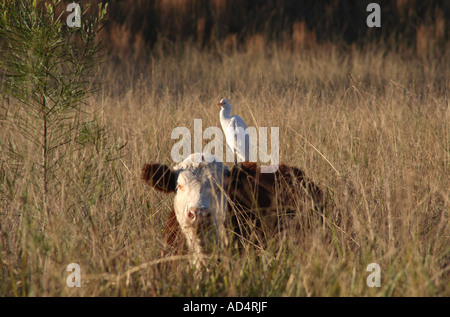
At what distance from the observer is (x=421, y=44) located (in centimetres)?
1077

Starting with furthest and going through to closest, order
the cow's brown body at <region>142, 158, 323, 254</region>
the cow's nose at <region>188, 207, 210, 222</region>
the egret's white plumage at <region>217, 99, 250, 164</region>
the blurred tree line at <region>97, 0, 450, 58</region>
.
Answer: the blurred tree line at <region>97, 0, 450, 58</region> → the egret's white plumage at <region>217, 99, 250, 164</region> → the cow's brown body at <region>142, 158, 323, 254</region> → the cow's nose at <region>188, 207, 210, 222</region>

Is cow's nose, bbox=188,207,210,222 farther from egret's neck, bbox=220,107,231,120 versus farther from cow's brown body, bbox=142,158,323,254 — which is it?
egret's neck, bbox=220,107,231,120

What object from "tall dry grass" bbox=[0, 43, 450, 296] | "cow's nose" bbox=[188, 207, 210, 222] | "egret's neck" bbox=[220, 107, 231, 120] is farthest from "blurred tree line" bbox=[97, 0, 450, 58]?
"cow's nose" bbox=[188, 207, 210, 222]

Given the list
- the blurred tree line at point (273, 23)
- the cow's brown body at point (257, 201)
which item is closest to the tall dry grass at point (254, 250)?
the cow's brown body at point (257, 201)

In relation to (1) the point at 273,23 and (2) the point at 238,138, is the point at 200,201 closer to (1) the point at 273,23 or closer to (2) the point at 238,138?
(2) the point at 238,138

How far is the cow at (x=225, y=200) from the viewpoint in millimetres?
2672

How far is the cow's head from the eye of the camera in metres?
2.62

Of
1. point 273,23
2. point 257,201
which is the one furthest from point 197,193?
point 273,23

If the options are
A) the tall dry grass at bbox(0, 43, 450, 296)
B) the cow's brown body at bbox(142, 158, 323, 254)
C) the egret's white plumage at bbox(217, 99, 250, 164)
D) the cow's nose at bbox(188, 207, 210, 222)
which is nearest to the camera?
the tall dry grass at bbox(0, 43, 450, 296)

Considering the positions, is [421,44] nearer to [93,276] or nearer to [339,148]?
[339,148]

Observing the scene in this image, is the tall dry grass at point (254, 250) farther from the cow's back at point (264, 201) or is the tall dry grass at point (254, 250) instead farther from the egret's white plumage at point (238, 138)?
the egret's white plumage at point (238, 138)

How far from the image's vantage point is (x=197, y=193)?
273 cm

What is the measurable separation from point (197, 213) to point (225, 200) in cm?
32

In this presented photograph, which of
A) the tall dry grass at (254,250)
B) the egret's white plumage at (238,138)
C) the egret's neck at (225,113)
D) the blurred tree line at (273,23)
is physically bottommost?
the tall dry grass at (254,250)
